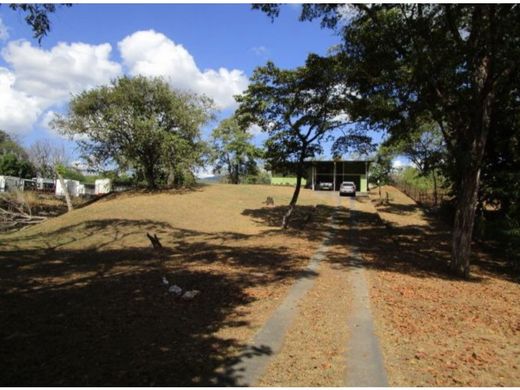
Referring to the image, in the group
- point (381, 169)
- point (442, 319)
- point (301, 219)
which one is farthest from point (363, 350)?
point (381, 169)

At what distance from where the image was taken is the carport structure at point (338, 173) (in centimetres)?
5300

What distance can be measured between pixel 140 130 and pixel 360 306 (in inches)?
1065

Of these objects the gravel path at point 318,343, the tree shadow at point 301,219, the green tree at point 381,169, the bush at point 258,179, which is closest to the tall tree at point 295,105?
the tree shadow at point 301,219

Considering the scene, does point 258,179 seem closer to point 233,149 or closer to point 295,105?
point 233,149

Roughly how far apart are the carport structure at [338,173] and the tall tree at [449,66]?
39628mm

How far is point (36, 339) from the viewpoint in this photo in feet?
18.9

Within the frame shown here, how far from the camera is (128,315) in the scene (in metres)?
7.00

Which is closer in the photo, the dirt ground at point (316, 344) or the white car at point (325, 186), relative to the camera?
the dirt ground at point (316, 344)

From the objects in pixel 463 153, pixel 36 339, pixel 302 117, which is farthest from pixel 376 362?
pixel 302 117

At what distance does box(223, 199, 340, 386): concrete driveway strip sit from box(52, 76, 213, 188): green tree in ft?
83.6

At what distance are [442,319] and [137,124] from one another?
2820 centimetres

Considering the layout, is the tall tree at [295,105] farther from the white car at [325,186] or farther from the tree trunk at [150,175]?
the white car at [325,186]

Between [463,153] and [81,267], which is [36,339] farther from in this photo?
[463,153]

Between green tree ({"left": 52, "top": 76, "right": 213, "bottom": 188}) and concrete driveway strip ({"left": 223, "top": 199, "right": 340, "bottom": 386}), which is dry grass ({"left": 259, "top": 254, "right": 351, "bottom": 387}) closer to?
concrete driveway strip ({"left": 223, "top": 199, "right": 340, "bottom": 386})
